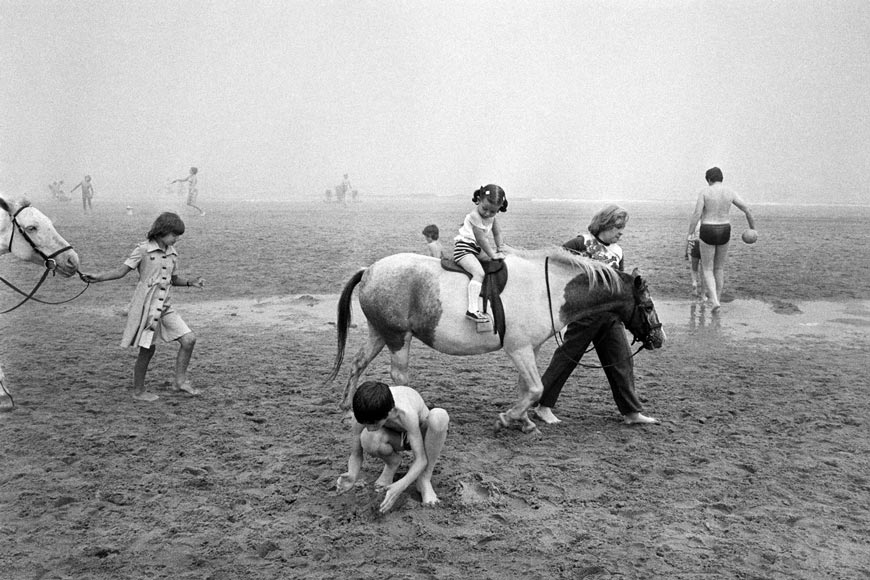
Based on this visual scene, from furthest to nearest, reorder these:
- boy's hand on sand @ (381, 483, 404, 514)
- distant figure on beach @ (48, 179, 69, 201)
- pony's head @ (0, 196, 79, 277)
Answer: distant figure on beach @ (48, 179, 69, 201)
pony's head @ (0, 196, 79, 277)
boy's hand on sand @ (381, 483, 404, 514)

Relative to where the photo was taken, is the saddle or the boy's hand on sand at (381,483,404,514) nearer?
the boy's hand on sand at (381,483,404,514)

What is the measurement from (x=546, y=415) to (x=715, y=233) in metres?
5.56

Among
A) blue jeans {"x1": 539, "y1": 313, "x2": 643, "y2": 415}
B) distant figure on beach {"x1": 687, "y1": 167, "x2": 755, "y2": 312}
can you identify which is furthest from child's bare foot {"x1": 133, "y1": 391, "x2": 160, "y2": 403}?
distant figure on beach {"x1": 687, "y1": 167, "x2": 755, "y2": 312}

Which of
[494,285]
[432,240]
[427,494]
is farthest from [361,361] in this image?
[432,240]

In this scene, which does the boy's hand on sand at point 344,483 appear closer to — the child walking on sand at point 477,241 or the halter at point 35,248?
the child walking on sand at point 477,241

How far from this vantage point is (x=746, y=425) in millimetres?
5449

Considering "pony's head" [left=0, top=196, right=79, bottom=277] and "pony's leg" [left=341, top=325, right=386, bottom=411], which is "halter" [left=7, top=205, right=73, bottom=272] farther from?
"pony's leg" [left=341, top=325, right=386, bottom=411]

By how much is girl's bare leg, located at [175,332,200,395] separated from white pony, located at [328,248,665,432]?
1.70 meters

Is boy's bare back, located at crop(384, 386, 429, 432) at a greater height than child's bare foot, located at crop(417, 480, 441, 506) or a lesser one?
greater

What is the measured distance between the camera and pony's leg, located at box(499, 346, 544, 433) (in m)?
5.04

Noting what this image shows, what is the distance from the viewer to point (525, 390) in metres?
5.29

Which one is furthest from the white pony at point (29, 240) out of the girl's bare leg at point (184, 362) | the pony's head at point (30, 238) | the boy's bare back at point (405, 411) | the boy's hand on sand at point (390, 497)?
the boy's hand on sand at point (390, 497)

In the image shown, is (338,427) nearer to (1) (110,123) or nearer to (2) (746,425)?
(2) (746,425)

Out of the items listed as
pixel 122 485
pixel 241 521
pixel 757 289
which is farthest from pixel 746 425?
pixel 757 289
